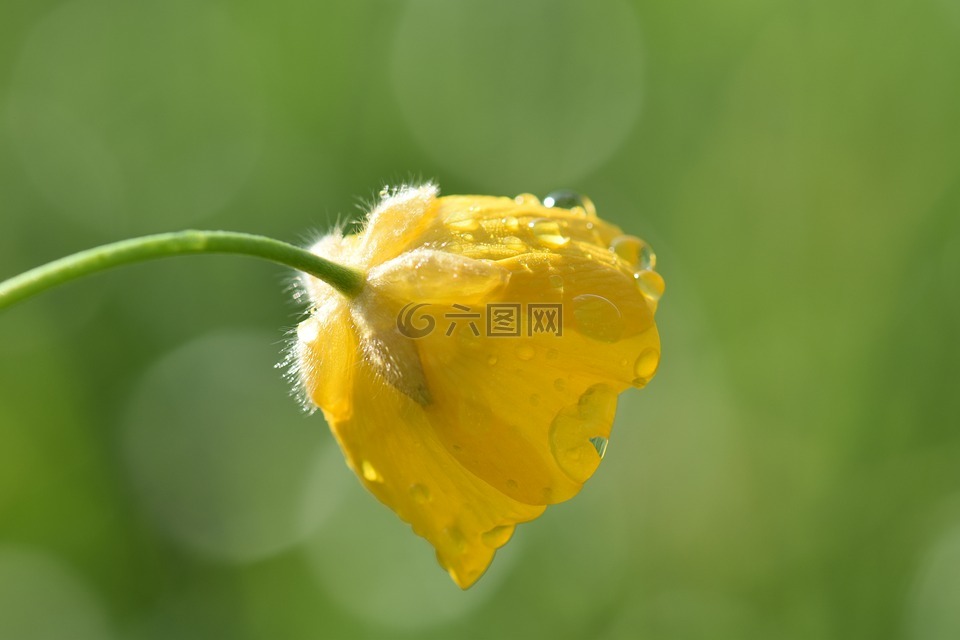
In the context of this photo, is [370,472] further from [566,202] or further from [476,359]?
[566,202]

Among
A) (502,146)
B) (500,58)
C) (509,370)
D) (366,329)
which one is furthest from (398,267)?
(500,58)

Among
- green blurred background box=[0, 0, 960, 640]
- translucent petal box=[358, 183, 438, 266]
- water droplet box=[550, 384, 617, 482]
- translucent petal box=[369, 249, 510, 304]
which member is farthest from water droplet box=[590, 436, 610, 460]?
green blurred background box=[0, 0, 960, 640]

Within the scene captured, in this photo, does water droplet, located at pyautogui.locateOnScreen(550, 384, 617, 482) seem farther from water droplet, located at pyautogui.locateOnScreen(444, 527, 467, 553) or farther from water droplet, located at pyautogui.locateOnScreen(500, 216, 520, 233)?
water droplet, located at pyautogui.locateOnScreen(500, 216, 520, 233)

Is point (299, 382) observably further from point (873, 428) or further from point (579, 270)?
point (873, 428)

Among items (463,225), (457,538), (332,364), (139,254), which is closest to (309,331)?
(332,364)

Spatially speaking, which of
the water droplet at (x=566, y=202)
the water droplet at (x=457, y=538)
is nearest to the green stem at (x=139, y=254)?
the water droplet at (x=457, y=538)

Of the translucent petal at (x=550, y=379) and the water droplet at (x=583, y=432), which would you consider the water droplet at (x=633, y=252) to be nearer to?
the translucent petal at (x=550, y=379)
